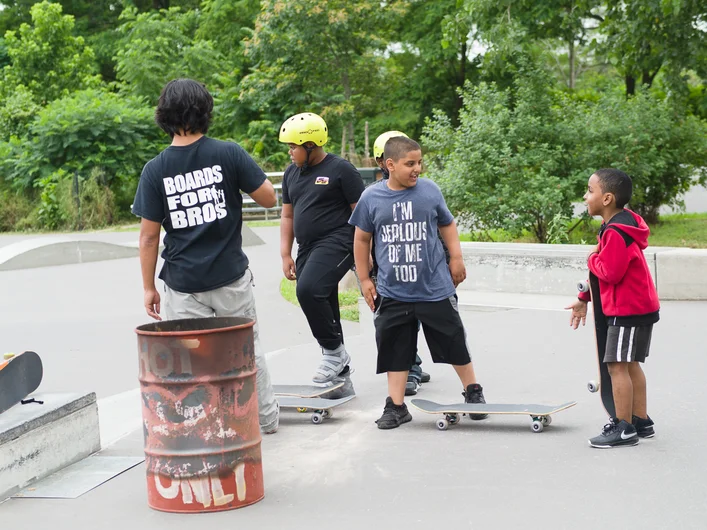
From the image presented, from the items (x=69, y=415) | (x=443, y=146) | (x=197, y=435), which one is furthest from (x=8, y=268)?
(x=197, y=435)

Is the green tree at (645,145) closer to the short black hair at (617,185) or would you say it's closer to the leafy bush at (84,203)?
the short black hair at (617,185)

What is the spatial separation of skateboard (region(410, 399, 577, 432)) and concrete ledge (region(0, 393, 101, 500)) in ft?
6.31

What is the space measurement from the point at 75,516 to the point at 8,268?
40.4ft

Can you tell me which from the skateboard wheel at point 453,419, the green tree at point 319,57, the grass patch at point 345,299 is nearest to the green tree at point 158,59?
the green tree at point 319,57

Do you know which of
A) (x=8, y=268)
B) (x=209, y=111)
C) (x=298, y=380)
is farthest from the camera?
(x=8, y=268)

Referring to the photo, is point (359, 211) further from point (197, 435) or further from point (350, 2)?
point (350, 2)

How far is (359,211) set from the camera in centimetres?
566

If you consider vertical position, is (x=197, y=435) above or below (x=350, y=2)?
below

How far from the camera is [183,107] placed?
4895 mm

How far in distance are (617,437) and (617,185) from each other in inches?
52.7

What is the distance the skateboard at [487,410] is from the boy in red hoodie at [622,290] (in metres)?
0.42

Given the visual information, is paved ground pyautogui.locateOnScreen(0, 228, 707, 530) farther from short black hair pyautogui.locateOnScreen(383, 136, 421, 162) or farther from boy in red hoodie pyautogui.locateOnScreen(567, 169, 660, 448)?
short black hair pyautogui.locateOnScreen(383, 136, 421, 162)

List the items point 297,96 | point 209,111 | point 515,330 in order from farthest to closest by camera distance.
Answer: point 297,96, point 515,330, point 209,111

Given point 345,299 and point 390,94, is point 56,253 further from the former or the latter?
point 390,94
